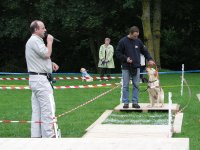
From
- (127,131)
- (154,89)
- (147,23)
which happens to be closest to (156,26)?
(147,23)

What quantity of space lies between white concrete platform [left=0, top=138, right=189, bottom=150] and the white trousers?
2701 millimetres

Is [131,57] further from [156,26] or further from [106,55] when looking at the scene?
[156,26]

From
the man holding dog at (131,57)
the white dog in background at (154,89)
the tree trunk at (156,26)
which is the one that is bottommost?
the white dog in background at (154,89)

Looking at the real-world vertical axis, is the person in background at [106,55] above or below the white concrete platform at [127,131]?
above

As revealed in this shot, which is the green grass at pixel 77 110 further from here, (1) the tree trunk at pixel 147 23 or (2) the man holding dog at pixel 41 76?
(1) the tree trunk at pixel 147 23

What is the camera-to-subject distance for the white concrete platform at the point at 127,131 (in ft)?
32.6

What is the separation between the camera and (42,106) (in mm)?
9438

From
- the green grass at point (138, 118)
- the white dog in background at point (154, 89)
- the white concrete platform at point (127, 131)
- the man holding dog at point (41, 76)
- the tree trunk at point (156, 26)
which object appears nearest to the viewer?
the man holding dog at point (41, 76)

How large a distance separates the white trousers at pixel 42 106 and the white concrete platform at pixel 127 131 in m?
0.70

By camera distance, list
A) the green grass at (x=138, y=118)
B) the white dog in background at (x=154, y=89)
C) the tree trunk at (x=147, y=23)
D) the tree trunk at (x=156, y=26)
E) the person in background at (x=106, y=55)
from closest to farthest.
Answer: the green grass at (x=138, y=118) < the white dog in background at (x=154, y=89) < the person in background at (x=106, y=55) < the tree trunk at (x=147, y=23) < the tree trunk at (x=156, y=26)

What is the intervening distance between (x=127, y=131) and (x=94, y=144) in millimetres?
4201

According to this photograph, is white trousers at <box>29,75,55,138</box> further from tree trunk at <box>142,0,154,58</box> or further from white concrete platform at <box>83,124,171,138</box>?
tree trunk at <box>142,0,154,58</box>

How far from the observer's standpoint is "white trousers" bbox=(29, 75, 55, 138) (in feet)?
30.7

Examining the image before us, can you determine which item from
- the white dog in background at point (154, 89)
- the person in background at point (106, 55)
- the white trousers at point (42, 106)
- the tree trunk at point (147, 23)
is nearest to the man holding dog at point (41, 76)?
the white trousers at point (42, 106)
